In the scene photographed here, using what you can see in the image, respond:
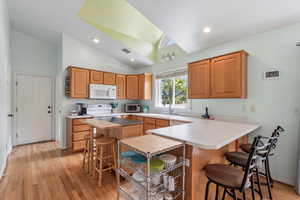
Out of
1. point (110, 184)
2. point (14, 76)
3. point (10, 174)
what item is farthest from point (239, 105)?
point (14, 76)

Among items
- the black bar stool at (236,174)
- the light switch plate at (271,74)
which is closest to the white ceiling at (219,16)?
the light switch plate at (271,74)

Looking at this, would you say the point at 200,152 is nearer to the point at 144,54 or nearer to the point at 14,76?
the point at 144,54

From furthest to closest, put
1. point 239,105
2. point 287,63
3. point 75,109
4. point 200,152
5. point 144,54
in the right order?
point 144,54
point 75,109
point 239,105
point 287,63
point 200,152

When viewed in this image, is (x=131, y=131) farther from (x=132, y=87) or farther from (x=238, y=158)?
(x=132, y=87)

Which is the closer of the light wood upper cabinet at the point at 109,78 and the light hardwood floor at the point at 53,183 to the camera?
the light hardwood floor at the point at 53,183

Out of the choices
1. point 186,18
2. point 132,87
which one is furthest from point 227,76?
point 132,87

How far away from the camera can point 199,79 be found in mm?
3021

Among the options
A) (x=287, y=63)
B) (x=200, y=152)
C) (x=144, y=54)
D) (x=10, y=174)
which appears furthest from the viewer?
(x=144, y=54)

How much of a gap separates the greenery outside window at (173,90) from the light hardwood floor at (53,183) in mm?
2461

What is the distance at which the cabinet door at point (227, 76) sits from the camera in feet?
8.09

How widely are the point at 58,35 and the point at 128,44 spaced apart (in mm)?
1973

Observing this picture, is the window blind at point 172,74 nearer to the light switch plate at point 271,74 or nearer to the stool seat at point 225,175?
the light switch plate at point 271,74

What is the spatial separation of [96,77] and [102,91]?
439 mm

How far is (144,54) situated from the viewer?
14.2 ft
